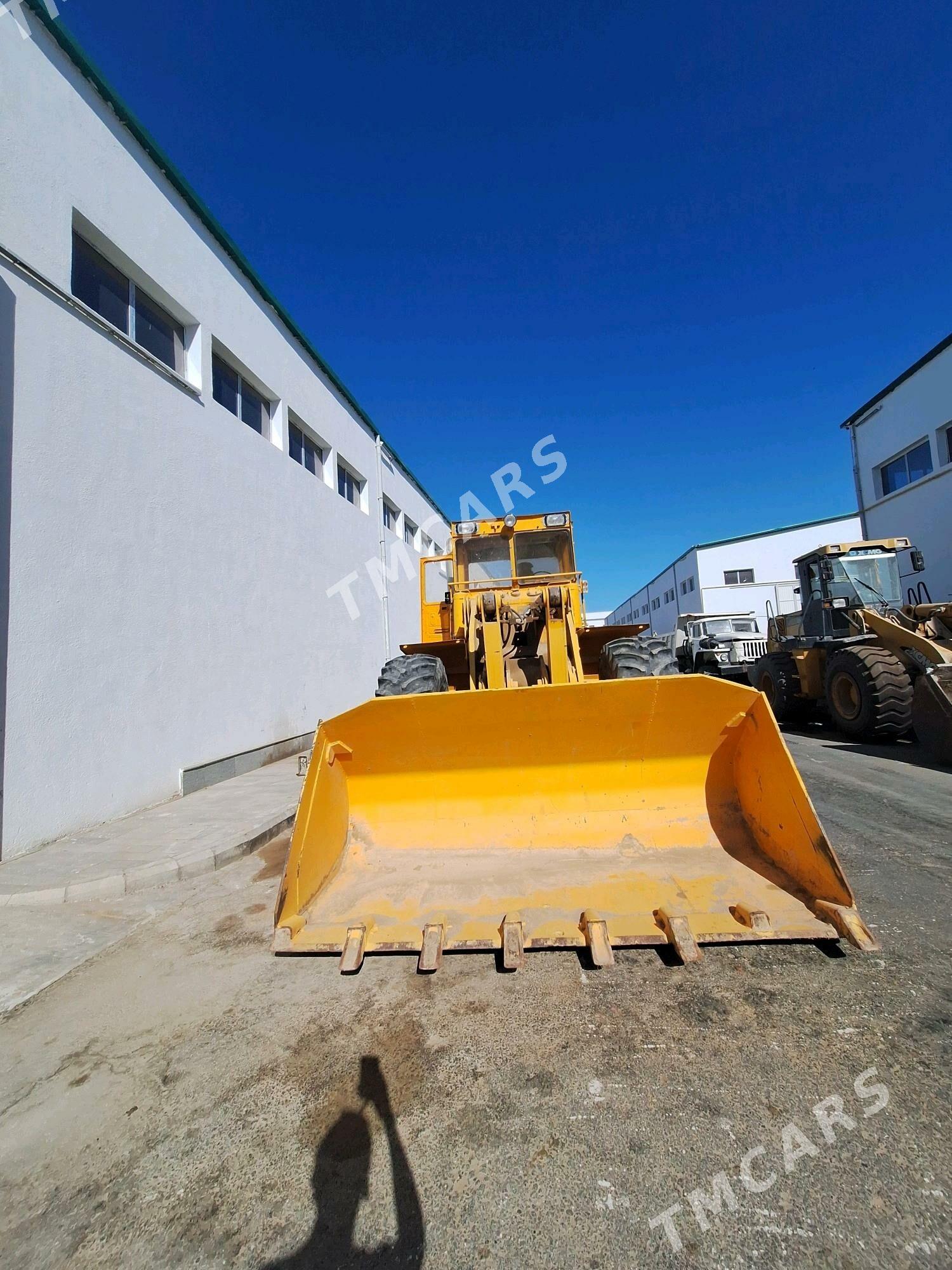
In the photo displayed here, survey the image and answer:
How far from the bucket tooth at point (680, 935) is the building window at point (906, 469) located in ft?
59.2

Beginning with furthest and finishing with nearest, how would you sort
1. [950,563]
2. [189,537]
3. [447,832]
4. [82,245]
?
[950,563]
[189,537]
[82,245]
[447,832]

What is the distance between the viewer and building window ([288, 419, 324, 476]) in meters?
10.7

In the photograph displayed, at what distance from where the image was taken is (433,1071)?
2068mm

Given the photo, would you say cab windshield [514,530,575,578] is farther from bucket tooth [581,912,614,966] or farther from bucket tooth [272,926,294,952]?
bucket tooth [272,926,294,952]

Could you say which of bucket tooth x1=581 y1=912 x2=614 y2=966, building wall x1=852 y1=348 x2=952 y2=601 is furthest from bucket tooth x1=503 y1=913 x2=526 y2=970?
building wall x1=852 y1=348 x2=952 y2=601

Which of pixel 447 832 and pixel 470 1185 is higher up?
pixel 447 832

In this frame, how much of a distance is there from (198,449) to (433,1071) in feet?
24.1

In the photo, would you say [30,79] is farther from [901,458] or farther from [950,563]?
[901,458]

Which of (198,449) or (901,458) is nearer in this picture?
(198,449)

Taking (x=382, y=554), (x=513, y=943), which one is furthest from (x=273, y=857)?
(x=382, y=554)

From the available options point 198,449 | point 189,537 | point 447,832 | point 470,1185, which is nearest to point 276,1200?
point 470,1185

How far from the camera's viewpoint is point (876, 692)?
7824 millimetres

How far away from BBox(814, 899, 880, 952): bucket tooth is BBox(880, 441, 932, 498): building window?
17652 mm

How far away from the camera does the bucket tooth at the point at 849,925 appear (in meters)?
2.43
